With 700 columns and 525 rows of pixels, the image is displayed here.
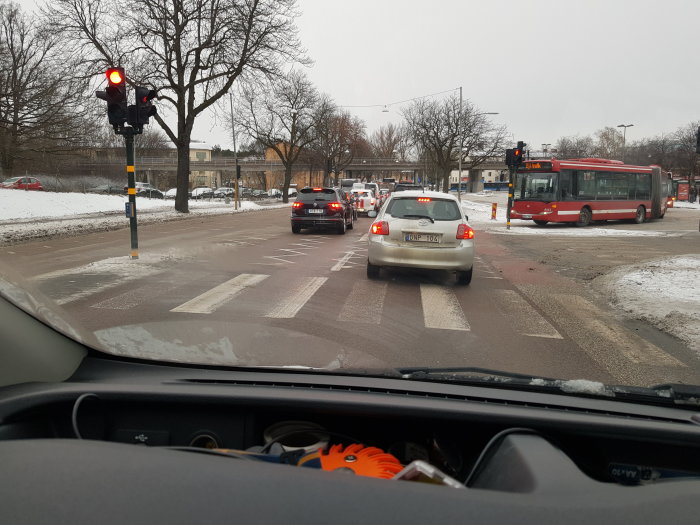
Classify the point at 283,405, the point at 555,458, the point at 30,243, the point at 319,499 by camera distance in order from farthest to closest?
the point at 30,243 < the point at 283,405 < the point at 555,458 < the point at 319,499

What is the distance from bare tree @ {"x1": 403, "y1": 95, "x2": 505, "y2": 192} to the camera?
50719 millimetres

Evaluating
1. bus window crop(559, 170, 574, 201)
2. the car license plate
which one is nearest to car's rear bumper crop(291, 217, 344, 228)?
the car license plate

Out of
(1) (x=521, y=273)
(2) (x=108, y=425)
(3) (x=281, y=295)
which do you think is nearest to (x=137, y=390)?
(2) (x=108, y=425)

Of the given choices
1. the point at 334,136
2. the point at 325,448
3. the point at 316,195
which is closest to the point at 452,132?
the point at 334,136

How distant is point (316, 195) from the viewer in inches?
782

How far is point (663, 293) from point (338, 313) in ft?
18.8

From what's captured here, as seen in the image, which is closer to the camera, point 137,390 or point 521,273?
point 137,390

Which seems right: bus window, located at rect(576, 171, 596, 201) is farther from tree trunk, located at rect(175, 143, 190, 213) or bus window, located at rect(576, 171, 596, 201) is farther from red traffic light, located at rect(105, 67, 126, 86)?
tree trunk, located at rect(175, 143, 190, 213)

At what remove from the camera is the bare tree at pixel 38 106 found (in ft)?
87.8

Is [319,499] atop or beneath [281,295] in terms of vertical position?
atop

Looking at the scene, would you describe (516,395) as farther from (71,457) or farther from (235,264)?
(235,264)

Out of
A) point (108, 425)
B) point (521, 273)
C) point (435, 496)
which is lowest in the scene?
point (521, 273)

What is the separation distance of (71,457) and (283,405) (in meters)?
0.80

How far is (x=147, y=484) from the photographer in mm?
1390
